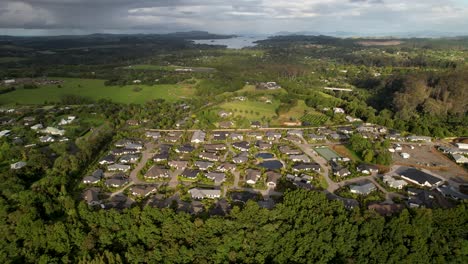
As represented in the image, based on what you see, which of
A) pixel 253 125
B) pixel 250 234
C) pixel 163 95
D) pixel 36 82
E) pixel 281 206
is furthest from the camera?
pixel 36 82

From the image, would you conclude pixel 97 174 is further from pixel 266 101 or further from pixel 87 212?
pixel 266 101

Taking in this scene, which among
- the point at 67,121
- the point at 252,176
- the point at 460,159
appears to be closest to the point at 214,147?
the point at 252,176

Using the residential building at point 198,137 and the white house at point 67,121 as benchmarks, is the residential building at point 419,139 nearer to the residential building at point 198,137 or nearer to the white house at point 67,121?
the residential building at point 198,137

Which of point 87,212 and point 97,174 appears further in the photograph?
point 97,174

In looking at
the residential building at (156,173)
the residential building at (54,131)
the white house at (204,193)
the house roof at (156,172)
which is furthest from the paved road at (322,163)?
the residential building at (54,131)

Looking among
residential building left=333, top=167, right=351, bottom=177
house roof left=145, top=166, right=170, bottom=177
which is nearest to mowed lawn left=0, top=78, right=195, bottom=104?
house roof left=145, top=166, right=170, bottom=177

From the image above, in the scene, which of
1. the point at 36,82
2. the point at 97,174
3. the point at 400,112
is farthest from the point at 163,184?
the point at 36,82
